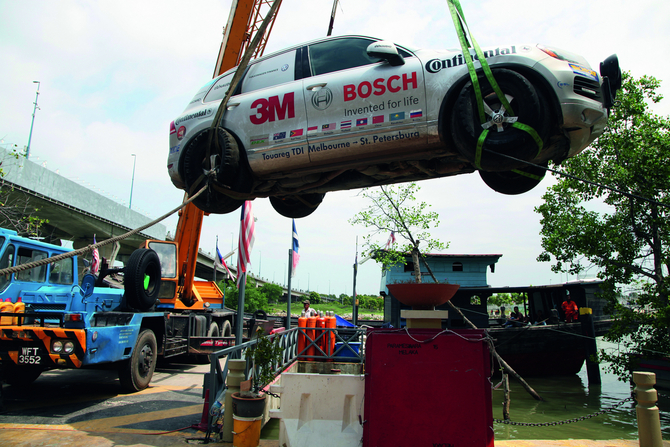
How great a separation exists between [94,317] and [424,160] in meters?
6.08

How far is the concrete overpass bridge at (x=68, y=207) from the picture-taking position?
22.9m

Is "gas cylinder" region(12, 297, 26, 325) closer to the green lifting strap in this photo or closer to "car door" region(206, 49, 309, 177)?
"car door" region(206, 49, 309, 177)

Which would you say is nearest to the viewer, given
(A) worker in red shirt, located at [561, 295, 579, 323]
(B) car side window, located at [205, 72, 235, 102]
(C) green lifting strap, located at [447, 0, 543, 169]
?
(C) green lifting strap, located at [447, 0, 543, 169]

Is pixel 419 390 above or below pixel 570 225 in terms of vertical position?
below

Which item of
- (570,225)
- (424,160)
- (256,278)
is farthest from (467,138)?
(256,278)

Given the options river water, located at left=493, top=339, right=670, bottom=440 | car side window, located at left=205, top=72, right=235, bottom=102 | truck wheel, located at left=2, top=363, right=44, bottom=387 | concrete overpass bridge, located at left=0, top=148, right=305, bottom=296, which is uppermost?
concrete overpass bridge, located at left=0, top=148, right=305, bottom=296

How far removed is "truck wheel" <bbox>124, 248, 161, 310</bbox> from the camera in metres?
8.02

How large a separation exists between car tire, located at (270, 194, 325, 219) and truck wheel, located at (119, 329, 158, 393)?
13.3 feet

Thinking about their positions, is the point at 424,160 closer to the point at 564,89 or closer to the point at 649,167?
the point at 564,89

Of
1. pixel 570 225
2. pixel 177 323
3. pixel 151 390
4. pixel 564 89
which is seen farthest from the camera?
pixel 570 225

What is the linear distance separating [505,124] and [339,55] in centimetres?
201

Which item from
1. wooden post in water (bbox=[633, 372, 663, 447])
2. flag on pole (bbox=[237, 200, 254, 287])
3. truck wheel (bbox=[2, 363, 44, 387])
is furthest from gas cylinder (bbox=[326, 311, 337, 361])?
wooden post in water (bbox=[633, 372, 663, 447])

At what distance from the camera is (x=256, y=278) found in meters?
→ 76.1

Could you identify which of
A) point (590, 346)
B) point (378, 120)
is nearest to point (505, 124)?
point (378, 120)
